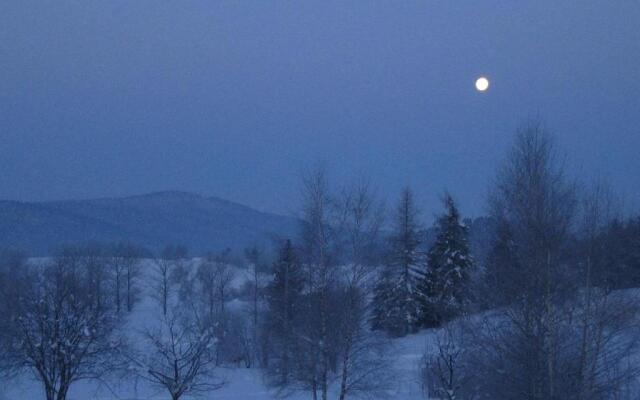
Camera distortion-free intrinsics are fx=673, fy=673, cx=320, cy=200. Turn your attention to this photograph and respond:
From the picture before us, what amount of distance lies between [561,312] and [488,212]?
2.27m

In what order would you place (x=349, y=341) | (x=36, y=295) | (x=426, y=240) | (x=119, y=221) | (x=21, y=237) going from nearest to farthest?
(x=349, y=341), (x=36, y=295), (x=426, y=240), (x=21, y=237), (x=119, y=221)

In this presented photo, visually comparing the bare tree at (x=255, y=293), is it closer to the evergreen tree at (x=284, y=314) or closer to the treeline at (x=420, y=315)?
the treeline at (x=420, y=315)

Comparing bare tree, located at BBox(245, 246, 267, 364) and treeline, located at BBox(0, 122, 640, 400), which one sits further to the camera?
bare tree, located at BBox(245, 246, 267, 364)

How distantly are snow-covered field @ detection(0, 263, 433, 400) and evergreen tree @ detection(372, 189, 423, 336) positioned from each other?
1060 millimetres

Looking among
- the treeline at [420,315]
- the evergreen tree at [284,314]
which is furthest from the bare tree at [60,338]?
the evergreen tree at [284,314]

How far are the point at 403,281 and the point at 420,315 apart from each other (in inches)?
81.2

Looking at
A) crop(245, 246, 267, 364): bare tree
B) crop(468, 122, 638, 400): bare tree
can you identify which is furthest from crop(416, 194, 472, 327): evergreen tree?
crop(468, 122, 638, 400): bare tree

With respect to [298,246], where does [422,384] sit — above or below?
below

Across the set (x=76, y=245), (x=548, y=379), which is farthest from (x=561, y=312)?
(x=76, y=245)

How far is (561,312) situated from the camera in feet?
37.9

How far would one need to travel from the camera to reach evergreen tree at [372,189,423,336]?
34531mm

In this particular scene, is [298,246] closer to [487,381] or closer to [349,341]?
[349,341]

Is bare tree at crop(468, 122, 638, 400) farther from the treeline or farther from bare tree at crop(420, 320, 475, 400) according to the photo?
bare tree at crop(420, 320, 475, 400)

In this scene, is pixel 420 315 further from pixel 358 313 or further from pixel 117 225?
pixel 117 225
